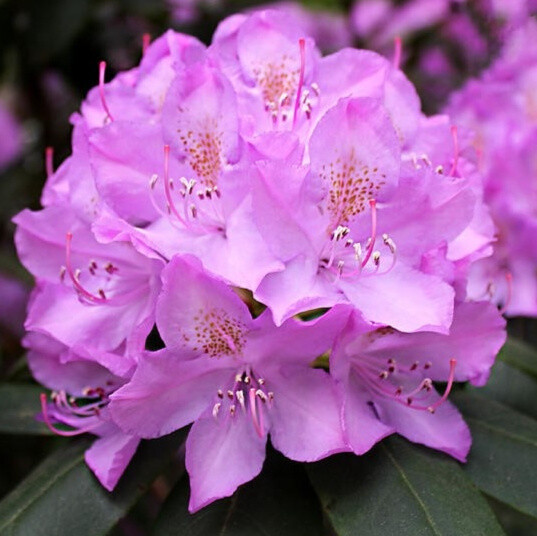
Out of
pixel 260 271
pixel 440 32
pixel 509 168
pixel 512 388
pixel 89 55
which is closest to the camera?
pixel 260 271

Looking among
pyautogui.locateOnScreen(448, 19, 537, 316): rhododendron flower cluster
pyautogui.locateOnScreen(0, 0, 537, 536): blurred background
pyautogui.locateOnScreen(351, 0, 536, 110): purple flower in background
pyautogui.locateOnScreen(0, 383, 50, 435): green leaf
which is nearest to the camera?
pyautogui.locateOnScreen(0, 383, 50, 435): green leaf

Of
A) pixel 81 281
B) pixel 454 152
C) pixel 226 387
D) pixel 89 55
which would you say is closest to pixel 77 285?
pixel 81 281

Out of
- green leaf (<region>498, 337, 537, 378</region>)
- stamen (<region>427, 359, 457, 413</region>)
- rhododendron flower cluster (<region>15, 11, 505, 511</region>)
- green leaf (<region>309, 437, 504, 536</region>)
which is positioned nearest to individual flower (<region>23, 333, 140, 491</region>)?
rhododendron flower cluster (<region>15, 11, 505, 511</region>)

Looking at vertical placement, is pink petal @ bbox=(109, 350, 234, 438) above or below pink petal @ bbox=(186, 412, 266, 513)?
above

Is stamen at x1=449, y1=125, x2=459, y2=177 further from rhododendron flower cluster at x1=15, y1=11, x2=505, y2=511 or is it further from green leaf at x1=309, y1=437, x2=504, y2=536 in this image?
green leaf at x1=309, y1=437, x2=504, y2=536

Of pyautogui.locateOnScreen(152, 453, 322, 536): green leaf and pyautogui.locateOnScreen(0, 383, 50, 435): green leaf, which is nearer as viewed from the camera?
pyautogui.locateOnScreen(152, 453, 322, 536): green leaf

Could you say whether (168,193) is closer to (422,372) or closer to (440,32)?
(422,372)

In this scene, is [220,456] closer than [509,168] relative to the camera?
Yes
